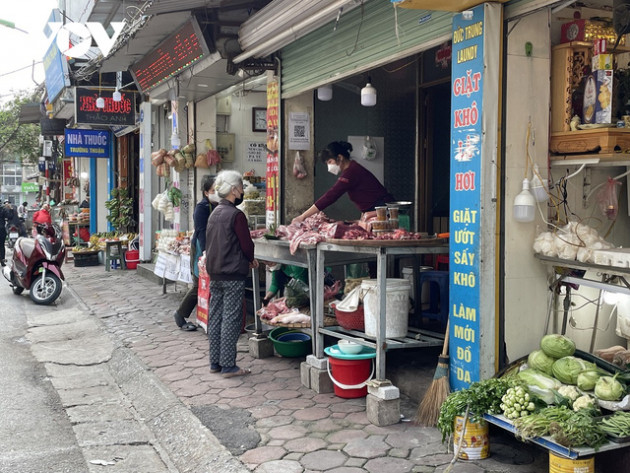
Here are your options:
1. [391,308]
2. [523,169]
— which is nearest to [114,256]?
[391,308]

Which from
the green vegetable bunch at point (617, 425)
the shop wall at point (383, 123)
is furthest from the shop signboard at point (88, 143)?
the green vegetable bunch at point (617, 425)

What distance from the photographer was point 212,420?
16.8ft

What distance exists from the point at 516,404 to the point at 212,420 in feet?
7.99

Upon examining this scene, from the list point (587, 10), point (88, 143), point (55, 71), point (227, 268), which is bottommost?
point (227, 268)

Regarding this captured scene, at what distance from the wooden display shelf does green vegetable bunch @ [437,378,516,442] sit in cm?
170

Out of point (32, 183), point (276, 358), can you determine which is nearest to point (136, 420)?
point (276, 358)

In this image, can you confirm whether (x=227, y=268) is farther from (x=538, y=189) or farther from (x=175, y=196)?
(x=175, y=196)

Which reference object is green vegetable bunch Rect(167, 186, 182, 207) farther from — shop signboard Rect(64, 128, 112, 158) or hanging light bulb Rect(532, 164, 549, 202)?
hanging light bulb Rect(532, 164, 549, 202)

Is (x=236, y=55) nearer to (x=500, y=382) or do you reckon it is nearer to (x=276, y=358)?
(x=276, y=358)

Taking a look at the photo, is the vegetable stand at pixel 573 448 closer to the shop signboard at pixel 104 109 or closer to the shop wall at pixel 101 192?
the shop signboard at pixel 104 109

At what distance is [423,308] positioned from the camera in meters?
7.43

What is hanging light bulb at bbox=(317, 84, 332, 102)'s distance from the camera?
8.05 m

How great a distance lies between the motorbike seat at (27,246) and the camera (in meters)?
11.1

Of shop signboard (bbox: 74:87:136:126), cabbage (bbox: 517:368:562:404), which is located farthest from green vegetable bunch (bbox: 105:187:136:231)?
cabbage (bbox: 517:368:562:404)
